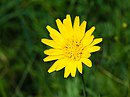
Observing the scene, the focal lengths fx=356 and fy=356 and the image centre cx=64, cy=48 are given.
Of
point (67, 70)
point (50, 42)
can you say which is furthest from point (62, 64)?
point (50, 42)

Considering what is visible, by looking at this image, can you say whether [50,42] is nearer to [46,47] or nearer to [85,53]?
[85,53]

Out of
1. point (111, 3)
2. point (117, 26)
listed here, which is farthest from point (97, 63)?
point (111, 3)

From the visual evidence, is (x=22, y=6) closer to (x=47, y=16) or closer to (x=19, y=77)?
(x=47, y=16)

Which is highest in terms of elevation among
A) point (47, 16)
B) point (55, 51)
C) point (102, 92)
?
point (47, 16)

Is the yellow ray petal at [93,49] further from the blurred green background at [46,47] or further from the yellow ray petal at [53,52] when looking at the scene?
the blurred green background at [46,47]

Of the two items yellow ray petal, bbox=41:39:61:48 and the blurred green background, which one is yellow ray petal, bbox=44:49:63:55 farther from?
the blurred green background

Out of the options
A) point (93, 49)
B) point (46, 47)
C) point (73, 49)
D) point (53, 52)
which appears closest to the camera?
point (93, 49)

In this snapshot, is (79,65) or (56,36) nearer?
(79,65)

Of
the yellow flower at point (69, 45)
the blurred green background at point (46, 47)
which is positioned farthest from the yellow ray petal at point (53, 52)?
the blurred green background at point (46, 47)
